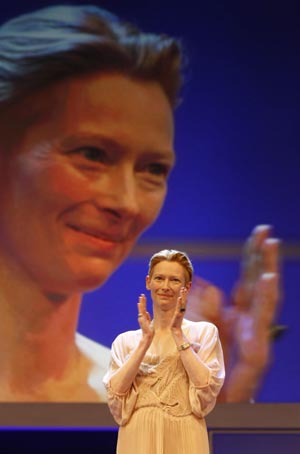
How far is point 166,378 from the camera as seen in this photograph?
2623mm

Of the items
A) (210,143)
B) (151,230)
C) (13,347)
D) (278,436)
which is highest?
(210,143)

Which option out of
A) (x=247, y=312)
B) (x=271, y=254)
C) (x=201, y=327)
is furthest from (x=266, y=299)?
(x=201, y=327)

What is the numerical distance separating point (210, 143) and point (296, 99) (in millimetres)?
556

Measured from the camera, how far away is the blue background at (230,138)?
4.80 metres

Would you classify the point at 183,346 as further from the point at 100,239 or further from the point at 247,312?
the point at 100,239

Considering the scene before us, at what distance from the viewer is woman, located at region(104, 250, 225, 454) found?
2.56 metres

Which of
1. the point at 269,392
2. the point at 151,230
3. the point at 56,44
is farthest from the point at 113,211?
the point at 269,392

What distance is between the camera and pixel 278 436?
15.1ft

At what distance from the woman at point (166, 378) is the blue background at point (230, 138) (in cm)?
208

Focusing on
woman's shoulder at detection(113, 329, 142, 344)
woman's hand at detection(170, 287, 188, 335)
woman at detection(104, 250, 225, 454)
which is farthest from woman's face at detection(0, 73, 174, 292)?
woman's hand at detection(170, 287, 188, 335)

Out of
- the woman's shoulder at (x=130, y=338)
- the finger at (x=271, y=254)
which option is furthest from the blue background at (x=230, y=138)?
the woman's shoulder at (x=130, y=338)

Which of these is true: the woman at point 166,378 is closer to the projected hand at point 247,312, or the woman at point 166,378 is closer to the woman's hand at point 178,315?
the woman's hand at point 178,315

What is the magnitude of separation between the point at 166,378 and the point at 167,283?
0.96ft

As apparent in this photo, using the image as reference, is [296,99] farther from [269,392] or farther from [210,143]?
[269,392]
